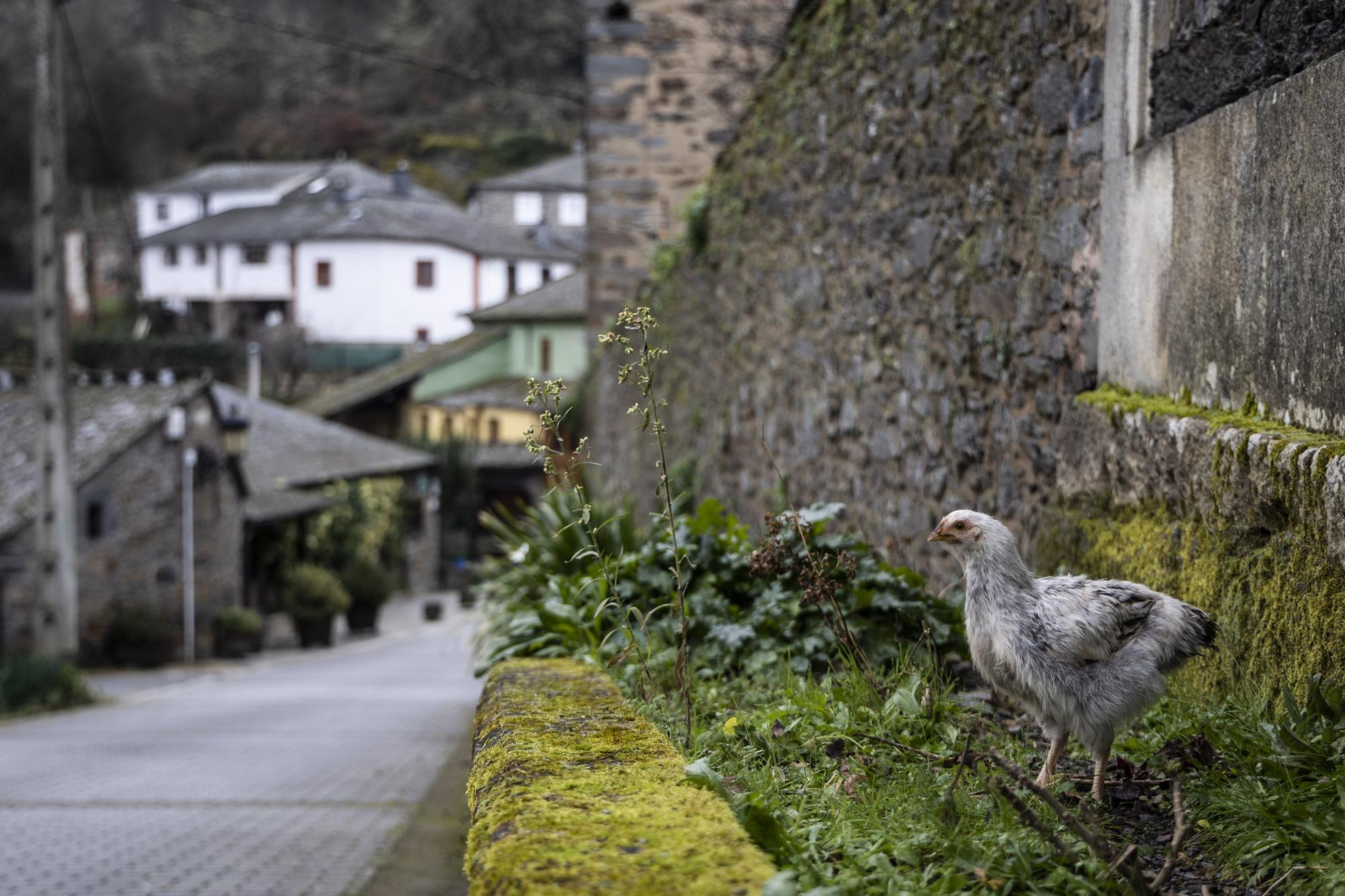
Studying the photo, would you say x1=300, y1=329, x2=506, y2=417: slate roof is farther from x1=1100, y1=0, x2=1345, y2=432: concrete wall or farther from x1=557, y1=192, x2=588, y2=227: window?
x1=1100, y1=0, x2=1345, y2=432: concrete wall

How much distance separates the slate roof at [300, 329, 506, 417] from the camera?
42500mm

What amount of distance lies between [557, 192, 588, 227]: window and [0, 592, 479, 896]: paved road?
45.5m

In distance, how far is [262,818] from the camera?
861 centimetres

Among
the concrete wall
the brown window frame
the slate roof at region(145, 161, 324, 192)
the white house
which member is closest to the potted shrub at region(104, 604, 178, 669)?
the concrete wall

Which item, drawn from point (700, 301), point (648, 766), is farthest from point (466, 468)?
point (648, 766)

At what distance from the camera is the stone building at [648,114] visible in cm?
1703

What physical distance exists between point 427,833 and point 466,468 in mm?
33002

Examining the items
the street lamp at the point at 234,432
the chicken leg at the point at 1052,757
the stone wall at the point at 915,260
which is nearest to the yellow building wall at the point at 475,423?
the street lamp at the point at 234,432

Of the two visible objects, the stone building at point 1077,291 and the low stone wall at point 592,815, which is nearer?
the low stone wall at point 592,815

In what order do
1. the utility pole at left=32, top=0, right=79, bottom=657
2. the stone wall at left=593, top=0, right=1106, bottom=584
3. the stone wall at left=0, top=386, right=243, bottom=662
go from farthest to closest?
the stone wall at left=0, top=386, right=243, bottom=662
the utility pole at left=32, top=0, right=79, bottom=657
the stone wall at left=593, top=0, right=1106, bottom=584

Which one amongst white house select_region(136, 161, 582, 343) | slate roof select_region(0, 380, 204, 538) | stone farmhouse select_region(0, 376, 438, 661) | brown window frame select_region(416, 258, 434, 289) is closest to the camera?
stone farmhouse select_region(0, 376, 438, 661)

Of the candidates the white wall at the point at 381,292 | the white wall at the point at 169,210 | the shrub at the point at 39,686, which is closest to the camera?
the shrub at the point at 39,686

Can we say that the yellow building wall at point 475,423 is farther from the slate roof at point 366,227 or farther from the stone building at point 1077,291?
the stone building at point 1077,291

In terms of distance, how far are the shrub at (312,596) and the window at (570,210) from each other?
3668cm
